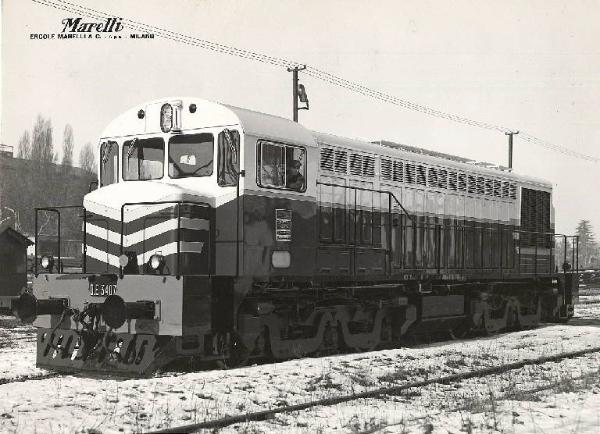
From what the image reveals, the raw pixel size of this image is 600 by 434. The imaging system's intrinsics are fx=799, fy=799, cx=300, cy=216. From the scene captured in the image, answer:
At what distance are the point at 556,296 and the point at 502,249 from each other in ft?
10.1

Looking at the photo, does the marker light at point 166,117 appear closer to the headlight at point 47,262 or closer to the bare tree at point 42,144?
the headlight at point 47,262

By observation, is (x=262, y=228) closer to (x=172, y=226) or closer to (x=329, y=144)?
(x=172, y=226)

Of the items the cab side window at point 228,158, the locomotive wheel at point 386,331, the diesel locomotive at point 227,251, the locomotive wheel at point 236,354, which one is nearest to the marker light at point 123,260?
the diesel locomotive at point 227,251

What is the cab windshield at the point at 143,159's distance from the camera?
11.5 metres

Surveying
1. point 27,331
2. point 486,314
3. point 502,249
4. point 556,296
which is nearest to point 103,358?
point 27,331

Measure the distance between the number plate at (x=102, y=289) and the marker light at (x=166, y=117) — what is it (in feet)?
7.74

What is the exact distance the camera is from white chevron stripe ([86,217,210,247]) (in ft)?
34.7

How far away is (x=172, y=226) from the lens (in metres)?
10.6

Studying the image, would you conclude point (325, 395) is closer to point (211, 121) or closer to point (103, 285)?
point (103, 285)

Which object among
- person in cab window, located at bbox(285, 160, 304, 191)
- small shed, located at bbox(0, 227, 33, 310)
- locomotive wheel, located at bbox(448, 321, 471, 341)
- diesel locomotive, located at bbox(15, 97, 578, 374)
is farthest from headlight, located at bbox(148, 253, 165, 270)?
small shed, located at bbox(0, 227, 33, 310)

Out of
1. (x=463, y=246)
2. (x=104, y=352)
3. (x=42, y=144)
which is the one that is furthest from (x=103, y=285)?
(x=42, y=144)

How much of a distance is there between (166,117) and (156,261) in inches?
88.6

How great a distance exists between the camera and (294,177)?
11742 mm

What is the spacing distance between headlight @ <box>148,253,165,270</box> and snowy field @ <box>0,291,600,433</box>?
1.40 metres
